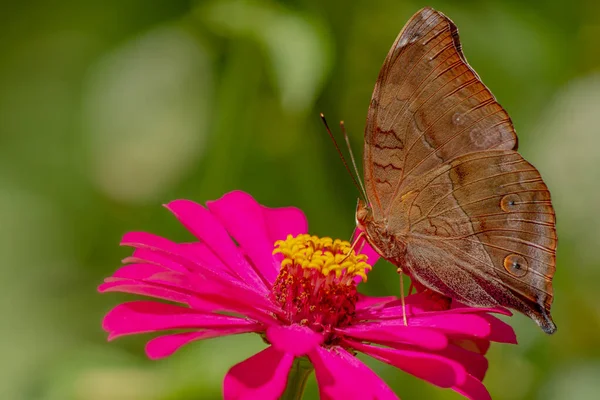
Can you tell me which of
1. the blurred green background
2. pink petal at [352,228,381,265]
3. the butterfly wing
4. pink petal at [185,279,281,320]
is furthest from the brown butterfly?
the blurred green background

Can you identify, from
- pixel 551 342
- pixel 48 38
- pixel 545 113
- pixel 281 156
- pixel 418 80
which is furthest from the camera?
pixel 48 38

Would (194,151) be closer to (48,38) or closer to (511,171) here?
(48,38)

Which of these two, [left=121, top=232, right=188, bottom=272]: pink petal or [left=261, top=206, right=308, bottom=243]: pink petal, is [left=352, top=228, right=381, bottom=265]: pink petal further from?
[left=121, top=232, right=188, bottom=272]: pink petal

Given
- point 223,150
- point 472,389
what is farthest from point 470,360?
point 223,150

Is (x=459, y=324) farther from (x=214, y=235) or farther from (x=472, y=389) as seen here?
(x=214, y=235)

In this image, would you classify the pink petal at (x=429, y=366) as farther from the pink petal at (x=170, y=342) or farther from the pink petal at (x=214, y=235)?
the pink petal at (x=214, y=235)

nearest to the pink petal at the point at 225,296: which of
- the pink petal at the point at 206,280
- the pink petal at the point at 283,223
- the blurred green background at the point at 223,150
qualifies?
the pink petal at the point at 206,280

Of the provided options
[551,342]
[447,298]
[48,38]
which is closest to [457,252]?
[447,298]
